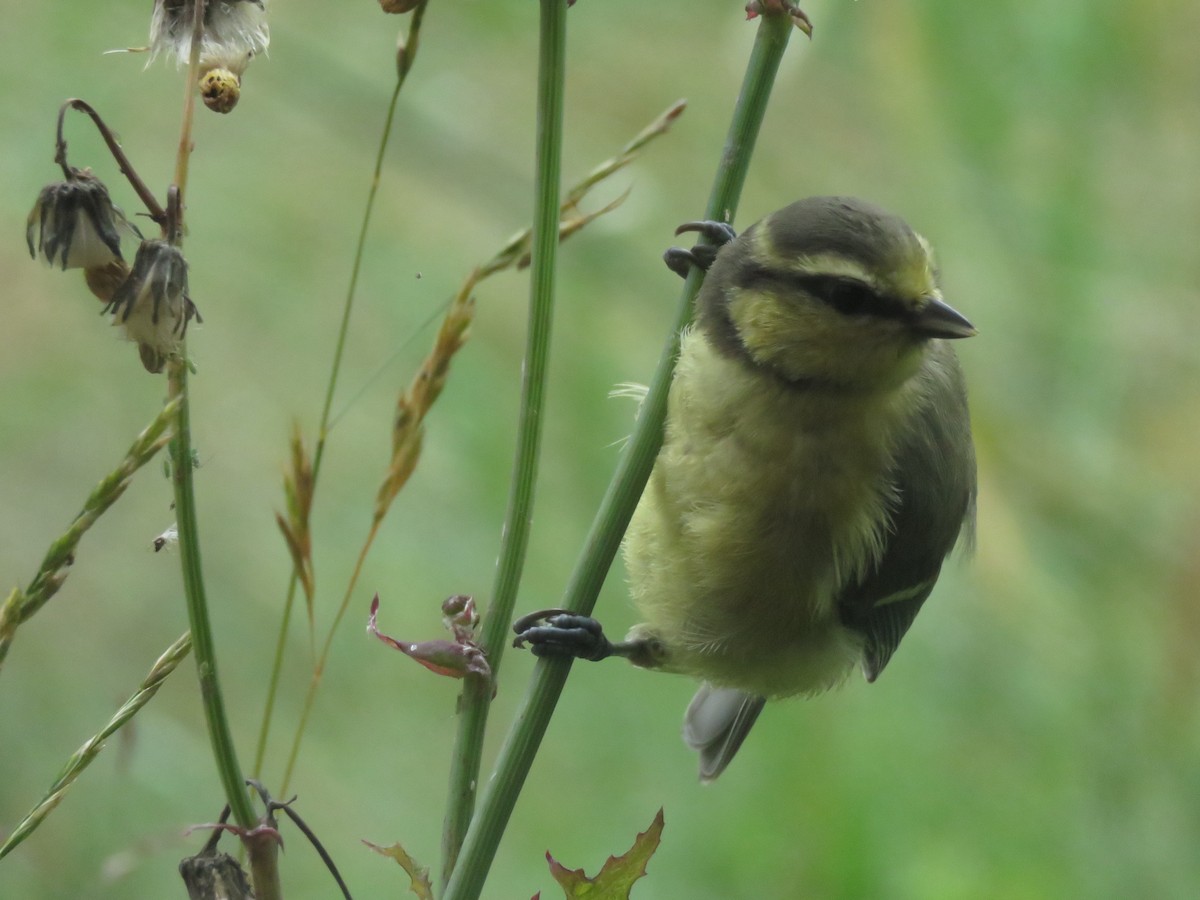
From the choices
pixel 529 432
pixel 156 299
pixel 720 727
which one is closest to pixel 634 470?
pixel 529 432

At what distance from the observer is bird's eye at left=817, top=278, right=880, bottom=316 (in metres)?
1.92

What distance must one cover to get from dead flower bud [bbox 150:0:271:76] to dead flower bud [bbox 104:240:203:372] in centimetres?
19

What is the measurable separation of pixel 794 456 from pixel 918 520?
1.23ft

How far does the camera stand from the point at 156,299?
3.09ft

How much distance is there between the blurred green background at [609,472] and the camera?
2.59 metres

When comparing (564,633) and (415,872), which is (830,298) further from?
(415,872)

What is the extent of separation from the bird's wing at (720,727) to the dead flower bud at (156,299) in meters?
1.96

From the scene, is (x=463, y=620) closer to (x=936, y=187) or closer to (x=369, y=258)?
(x=936, y=187)

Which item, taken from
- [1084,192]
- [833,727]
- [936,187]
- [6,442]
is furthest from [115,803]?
[1084,192]

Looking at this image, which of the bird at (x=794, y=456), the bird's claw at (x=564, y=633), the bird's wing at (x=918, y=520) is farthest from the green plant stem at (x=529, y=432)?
the bird's wing at (x=918, y=520)

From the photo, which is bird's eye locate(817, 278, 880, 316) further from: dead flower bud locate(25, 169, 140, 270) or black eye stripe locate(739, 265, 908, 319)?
dead flower bud locate(25, 169, 140, 270)

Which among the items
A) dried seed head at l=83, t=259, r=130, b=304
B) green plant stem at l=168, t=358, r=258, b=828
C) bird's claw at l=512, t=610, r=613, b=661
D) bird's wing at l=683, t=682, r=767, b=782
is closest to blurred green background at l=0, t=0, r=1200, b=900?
bird's wing at l=683, t=682, r=767, b=782

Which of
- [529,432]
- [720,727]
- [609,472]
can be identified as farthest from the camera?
[609,472]

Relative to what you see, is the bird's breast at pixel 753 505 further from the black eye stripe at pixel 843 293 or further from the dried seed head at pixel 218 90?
the dried seed head at pixel 218 90
